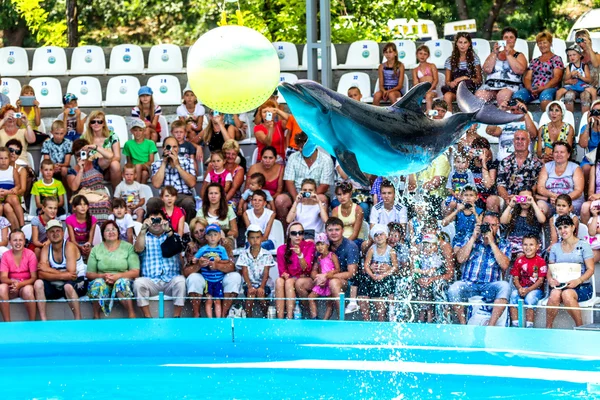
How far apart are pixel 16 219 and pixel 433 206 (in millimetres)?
4455

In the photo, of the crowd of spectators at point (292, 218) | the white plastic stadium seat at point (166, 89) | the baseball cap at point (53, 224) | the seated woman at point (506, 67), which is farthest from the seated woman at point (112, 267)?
the seated woman at point (506, 67)

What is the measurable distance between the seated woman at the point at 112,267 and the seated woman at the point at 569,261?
412 cm

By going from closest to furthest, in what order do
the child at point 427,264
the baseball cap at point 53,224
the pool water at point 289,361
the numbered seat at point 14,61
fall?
1. the pool water at point 289,361
2. the child at point 427,264
3. the baseball cap at point 53,224
4. the numbered seat at point 14,61

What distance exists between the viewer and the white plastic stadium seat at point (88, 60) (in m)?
16.2

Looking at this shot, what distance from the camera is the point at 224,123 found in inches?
539

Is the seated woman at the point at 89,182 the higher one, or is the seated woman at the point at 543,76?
the seated woman at the point at 543,76

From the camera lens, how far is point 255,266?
11.8m

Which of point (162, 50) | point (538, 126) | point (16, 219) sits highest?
point (162, 50)

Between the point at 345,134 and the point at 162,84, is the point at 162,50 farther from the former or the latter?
the point at 345,134

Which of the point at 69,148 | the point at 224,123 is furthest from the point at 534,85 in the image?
the point at 69,148

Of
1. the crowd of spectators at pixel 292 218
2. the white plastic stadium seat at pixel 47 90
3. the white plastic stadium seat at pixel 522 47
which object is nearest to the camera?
the crowd of spectators at pixel 292 218

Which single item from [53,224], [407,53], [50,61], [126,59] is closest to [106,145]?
[53,224]

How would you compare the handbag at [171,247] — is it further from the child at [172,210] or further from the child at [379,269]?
the child at [379,269]

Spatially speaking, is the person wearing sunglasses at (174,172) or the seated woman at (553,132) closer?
the seated woman at (553,132)
